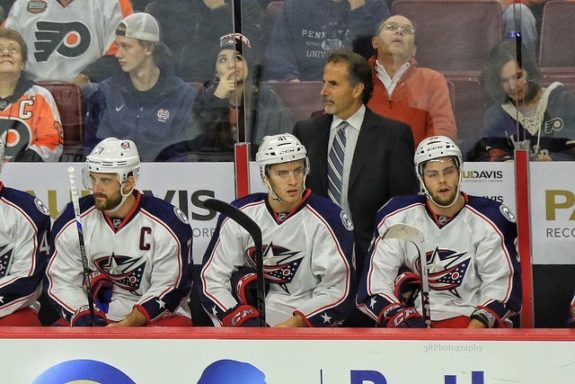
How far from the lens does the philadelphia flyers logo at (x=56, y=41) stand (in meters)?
5.43

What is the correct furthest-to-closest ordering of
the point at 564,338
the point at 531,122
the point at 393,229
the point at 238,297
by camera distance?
the point at 531,122 < the point at 238,297 < the point at 393,229 < the point at 564,338

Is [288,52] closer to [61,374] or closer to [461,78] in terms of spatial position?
[461,78]

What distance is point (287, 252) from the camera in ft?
16.3

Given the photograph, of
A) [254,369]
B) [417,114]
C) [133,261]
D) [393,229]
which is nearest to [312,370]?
[254,369]

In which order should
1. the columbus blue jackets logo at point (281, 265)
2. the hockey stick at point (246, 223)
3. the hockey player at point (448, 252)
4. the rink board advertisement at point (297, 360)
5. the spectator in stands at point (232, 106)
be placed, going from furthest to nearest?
the spectator in stands at point (232, 106) → the columbus blue jackets logo at point (281, 265) → the hockey player at point (448, 252) → the hockey stick at point (246, 223) → the rink board advertisement at point (297, 360)

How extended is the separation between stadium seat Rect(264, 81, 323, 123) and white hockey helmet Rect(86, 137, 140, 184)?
2.33 feet

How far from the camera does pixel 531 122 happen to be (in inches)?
206

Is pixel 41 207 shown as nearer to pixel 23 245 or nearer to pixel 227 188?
pixel 23 245

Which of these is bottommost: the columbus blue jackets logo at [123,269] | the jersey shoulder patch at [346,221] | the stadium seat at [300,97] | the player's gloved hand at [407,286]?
the player's gloved hand at [407,286]

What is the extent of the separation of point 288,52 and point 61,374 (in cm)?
201

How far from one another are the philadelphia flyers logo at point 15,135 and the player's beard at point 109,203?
597 millimetres

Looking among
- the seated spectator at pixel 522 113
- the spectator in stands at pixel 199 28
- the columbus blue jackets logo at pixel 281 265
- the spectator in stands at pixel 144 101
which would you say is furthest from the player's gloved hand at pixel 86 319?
the seated spectator at pixel 522 113

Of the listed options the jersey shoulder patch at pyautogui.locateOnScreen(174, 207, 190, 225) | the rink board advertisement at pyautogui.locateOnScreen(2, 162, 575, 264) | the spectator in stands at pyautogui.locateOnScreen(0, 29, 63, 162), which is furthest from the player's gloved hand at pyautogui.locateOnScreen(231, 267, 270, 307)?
the spectator in stands at pyautogui.locateOnScreen(0, 29, 63, 162)

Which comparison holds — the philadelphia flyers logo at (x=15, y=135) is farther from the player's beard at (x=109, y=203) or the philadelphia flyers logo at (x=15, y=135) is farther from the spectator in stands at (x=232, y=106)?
the spectator in stands at (x=232, y=106)
